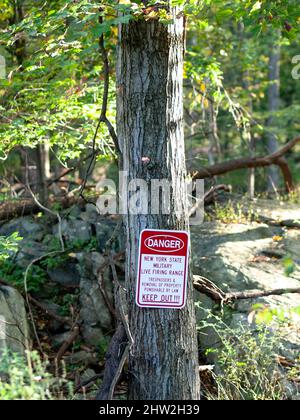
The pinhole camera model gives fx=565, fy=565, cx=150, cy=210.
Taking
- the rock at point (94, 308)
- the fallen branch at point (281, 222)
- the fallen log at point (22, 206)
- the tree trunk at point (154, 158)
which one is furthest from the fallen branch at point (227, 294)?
the fallen log at point (22, 206)

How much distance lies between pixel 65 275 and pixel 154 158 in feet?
14.6

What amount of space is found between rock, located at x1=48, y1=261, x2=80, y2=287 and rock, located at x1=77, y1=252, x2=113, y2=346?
543 millimetres

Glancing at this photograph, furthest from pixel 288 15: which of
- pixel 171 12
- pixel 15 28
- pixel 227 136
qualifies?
pixel 227 136

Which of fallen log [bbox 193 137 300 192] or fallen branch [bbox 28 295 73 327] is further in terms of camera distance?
fallen log [bbox 193 137 300 192]

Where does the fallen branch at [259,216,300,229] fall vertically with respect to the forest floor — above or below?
above

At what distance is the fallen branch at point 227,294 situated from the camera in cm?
640

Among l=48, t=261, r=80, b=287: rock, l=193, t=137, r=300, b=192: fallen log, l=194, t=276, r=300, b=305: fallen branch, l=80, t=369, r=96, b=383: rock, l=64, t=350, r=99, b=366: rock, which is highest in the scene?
l=193, t=137, r=300, b=192: fallen log

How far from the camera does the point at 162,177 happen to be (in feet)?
15.6

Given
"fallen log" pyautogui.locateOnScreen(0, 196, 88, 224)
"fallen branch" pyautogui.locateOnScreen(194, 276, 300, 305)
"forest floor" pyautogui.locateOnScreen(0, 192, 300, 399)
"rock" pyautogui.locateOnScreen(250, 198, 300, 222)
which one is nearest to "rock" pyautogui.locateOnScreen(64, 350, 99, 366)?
"forest floor" pyautogui.locateOnScreen(0, 192, 300, 399)

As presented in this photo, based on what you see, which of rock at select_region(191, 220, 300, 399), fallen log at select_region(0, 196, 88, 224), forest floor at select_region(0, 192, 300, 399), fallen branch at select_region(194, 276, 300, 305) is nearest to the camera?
forest floor at select_region(0, 192, 300, 399)

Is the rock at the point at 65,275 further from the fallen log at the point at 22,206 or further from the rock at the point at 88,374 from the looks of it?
the rock at the point at 88,374

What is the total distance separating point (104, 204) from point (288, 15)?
5125 millimetres

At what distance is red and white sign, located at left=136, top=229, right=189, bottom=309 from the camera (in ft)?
15.5

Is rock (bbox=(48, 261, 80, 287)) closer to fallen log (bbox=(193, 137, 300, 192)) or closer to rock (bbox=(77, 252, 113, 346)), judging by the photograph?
rock (bbox=(77, 252, 113, 346))
